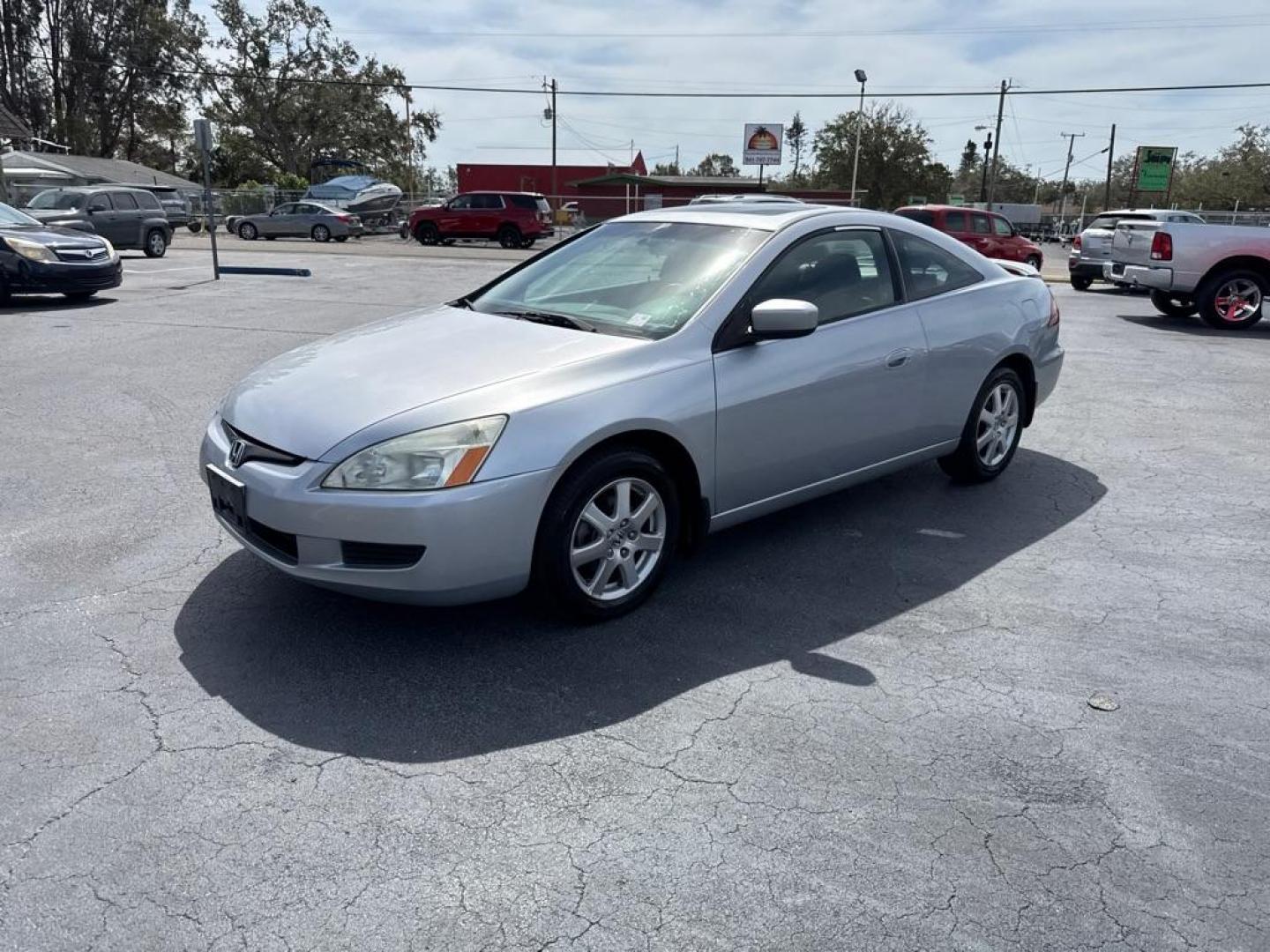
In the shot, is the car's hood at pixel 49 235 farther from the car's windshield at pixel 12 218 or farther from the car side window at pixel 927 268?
the car side window at pixel 927 268

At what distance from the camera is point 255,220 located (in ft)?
114

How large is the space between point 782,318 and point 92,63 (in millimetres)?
65572

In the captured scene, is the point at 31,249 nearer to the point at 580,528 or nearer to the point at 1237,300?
the point at 580,528

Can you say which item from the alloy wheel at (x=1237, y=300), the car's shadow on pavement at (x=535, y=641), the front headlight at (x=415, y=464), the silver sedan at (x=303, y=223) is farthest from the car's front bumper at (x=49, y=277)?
the silver sedan at (x=303, y=223)

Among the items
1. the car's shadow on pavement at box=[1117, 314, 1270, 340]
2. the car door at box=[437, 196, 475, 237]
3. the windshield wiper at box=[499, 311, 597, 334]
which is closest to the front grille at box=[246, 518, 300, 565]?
the windshield wiper at box=[499, 311, 597, 334]

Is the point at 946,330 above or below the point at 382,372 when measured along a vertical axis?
above

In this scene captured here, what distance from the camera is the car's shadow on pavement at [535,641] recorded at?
3.22 metres

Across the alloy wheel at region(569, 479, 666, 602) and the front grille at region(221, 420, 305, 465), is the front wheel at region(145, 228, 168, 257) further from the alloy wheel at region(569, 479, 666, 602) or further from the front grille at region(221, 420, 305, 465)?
the alloy wheel at region(569, 479, 666, 602)

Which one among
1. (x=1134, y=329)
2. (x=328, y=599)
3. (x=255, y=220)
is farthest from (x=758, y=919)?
(x=255, y=220)

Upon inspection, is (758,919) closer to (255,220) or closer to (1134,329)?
(1134,329)

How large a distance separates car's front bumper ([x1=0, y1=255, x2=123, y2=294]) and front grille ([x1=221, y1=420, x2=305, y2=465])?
1093cm

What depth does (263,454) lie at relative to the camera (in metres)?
3.61

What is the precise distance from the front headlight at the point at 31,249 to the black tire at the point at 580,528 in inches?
472

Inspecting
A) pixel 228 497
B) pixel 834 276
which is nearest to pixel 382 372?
pixel 228 497
